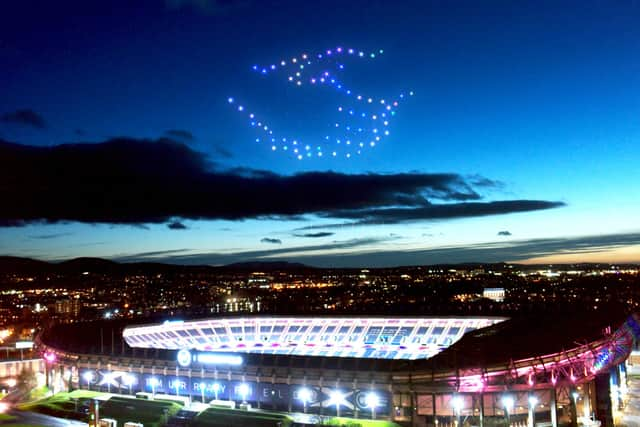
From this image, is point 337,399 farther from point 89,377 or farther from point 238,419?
point 89,377

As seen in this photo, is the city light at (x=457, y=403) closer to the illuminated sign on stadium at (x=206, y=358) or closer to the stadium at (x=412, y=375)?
the stadium at (x=412, y=375)

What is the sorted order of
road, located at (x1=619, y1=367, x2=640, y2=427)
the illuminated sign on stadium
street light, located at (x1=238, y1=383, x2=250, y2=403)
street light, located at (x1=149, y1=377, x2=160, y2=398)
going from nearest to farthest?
road, located at (x1=619, y1=367, x2=640, y2=427), street light, located at (x1=238, y1=383, x2=250, y2=403), the illuminated sign on stadium, street light, located at (x1=149, y1=377, x2=160, y2=398)

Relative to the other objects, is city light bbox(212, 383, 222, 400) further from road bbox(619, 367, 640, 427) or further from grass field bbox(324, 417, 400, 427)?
road bbox(619, 367, 640, 427)

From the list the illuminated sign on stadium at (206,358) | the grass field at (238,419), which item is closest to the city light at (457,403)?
the grass field at (238,419)

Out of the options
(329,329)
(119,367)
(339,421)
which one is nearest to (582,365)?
(339,421)

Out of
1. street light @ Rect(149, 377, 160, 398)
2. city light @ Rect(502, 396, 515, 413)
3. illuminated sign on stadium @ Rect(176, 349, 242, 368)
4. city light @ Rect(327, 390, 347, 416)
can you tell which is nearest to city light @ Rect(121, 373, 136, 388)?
street light @ Rect(149, 377, 160, 398)
